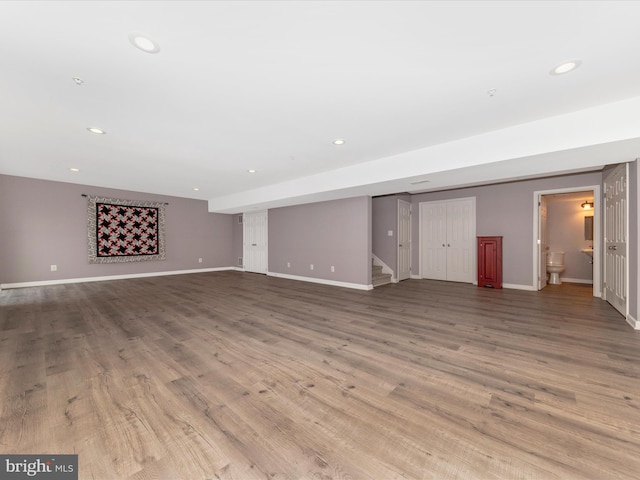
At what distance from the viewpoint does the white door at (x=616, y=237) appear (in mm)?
3711

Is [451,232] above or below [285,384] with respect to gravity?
above

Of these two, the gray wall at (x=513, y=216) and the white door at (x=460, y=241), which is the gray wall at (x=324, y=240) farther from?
the gray wall at (x=513, y=216)

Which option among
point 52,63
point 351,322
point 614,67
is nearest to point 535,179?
point 614,67

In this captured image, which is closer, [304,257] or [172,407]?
[172,407]

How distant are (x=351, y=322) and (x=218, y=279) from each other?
502 centimetres

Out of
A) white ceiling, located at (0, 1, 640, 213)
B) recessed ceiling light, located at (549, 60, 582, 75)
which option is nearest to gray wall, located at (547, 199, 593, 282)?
white ceiling, located at (0, 1, 640, 213)

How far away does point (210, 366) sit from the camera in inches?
92.2

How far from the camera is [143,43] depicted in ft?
5.99

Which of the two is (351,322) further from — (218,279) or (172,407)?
(218,279)

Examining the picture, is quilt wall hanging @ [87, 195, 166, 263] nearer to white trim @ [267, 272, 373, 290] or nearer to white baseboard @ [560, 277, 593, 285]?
white trim @ [267, 272, 373, 290]

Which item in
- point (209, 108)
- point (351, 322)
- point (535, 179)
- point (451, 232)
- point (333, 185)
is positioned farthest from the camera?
point (451, 232)

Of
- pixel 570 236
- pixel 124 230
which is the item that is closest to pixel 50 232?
pixel 124 230

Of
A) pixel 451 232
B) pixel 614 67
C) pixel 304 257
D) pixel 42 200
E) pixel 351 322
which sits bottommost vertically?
pixel 351 322

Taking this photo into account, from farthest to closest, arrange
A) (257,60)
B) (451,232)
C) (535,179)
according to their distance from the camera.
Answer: (451,232) < (535,179) < (257,60)
